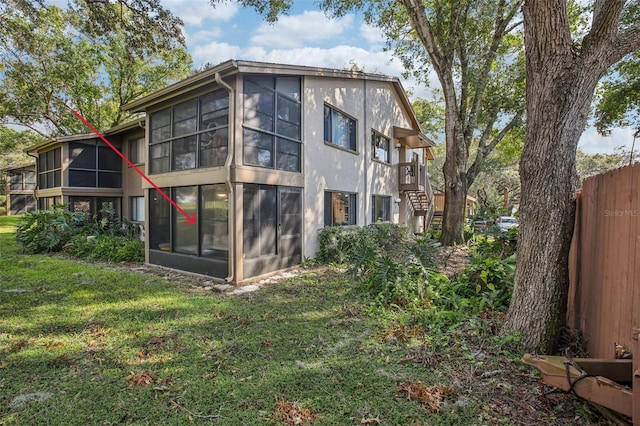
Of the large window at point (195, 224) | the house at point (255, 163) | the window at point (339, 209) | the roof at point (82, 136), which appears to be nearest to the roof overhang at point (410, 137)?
the house at point (255, 163)

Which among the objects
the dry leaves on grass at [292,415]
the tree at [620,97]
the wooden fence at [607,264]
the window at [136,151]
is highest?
the tree at [620,97]

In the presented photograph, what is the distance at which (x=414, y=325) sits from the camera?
15.1 ft

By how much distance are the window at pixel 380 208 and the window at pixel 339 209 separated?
4.96 feet

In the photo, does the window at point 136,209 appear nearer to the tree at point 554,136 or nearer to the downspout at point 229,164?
the downspout at point 229,164

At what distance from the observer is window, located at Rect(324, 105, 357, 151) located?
10.2m

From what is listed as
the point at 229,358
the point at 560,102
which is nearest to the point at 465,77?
the point at 560,102

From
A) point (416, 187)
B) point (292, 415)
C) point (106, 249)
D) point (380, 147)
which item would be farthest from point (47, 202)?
point (292, 415)

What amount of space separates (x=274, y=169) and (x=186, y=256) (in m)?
3.31

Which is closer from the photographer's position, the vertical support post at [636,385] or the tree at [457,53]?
the vertical support post at [636,385]

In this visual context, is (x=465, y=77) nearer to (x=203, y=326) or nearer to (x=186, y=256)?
(x=186, y=256)

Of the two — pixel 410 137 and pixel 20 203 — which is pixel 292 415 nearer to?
pixel 410 137

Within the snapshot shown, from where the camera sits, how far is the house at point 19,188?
26.1 metres

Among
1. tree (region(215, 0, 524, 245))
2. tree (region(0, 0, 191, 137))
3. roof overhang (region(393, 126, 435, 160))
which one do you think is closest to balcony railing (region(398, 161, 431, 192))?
roof overhang (region(393, 126, 435, 160))

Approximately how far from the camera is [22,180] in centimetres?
2656
